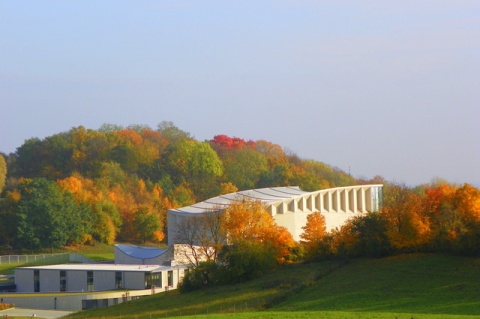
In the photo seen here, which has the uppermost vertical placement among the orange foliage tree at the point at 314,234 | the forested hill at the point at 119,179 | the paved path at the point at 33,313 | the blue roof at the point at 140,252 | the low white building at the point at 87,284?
the forested hill at the point at 119,179

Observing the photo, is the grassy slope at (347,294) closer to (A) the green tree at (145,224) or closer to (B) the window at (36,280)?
(B) the window at (36,280)

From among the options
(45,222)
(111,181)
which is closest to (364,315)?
(45,222)

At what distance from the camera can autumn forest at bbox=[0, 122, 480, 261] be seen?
49.2 meters

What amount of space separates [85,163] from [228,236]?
6088cm

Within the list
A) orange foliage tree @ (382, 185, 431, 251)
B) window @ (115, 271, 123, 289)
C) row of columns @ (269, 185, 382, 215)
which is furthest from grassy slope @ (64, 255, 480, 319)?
row of columns @ (269, 185, 382, 215)

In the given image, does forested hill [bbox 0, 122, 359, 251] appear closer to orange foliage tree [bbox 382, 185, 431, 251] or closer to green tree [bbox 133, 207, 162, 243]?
green tree [bbox 133, 207, 162, 243]

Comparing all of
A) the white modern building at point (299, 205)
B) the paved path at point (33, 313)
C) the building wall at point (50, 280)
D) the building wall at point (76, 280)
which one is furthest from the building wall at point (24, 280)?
the white modern building at point (299, 205)

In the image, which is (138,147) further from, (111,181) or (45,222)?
(45,222)

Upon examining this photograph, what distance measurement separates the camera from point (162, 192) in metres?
113

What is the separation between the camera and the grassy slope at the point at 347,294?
3519 centimetres

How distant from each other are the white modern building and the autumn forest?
250 centimetres

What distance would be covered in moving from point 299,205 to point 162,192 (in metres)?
39.4

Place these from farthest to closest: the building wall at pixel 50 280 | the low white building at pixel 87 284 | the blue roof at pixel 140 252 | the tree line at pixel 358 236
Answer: the blue roof at pixel 140 252 < the building wall at pixel 50 280 < the low white building at pixel 87 284 < the tree line at pixel 358 236

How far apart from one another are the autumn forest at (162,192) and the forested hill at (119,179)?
0.12m
